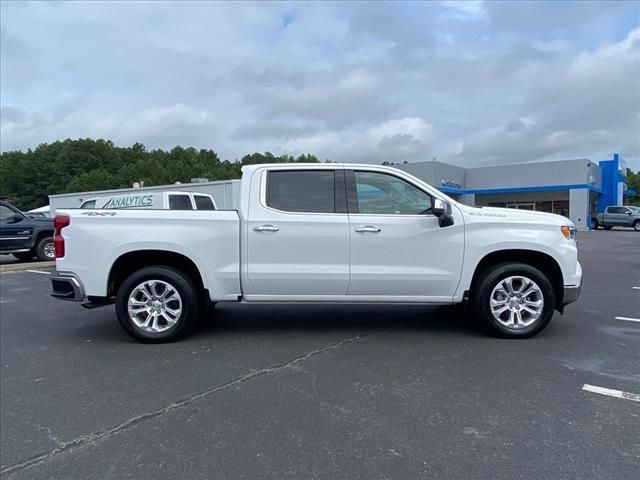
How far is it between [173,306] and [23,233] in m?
10.7

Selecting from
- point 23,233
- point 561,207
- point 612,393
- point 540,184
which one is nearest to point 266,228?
point 612,393

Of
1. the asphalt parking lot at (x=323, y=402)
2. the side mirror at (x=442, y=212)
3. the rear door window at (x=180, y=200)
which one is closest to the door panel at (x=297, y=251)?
the asphalt parking lot at (x=323, y=402)

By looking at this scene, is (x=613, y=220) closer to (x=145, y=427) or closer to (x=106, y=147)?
(x=145, y=427)

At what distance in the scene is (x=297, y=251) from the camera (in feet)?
15.7

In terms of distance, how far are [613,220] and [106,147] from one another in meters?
84.5

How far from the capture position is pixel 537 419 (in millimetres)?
3090

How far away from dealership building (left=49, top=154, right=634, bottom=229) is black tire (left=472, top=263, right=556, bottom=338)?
3232cm

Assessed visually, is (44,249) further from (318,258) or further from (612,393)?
(612,393)

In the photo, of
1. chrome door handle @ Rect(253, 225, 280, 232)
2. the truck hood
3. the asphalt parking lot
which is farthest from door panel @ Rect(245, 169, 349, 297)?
the truck hood

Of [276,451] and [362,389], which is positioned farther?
[362,389]

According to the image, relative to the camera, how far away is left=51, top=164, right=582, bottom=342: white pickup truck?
4789 millimetres

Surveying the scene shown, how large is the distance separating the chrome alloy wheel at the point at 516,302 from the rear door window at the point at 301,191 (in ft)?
6.85

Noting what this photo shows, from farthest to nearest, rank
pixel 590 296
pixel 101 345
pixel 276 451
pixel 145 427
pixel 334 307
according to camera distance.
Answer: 1. pixel 590 296
2. pixel 334 307
3. pixel 101 345
4. pixel 145 427
5. pixel 276 451

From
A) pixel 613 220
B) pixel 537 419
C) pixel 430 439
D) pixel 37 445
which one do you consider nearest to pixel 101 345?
pixel 37 445
